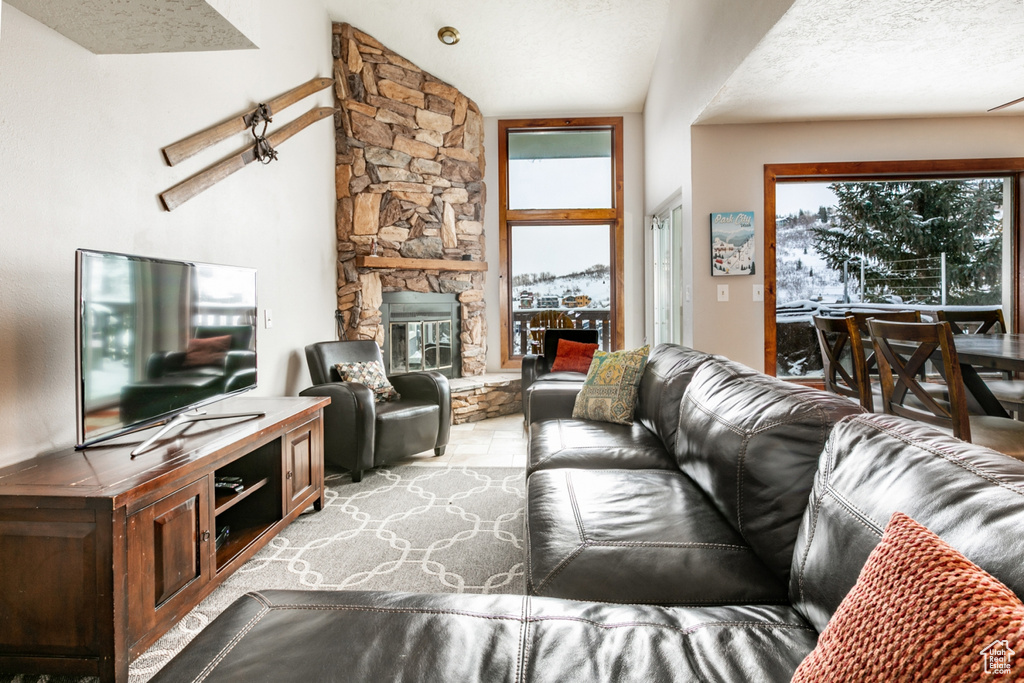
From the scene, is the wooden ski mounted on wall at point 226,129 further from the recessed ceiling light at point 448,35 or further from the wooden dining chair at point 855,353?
the wooden dining chair at point 855,353

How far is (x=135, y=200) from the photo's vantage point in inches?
88.5

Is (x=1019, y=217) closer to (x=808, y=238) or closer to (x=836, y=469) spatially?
(x=808, y=238)

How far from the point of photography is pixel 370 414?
3.21 metres

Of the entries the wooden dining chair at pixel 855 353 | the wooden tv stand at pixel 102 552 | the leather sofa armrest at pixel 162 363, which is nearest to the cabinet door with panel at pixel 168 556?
the wooden tv stand at pixel 102 552

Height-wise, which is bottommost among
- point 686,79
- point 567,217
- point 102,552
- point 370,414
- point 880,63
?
point 102,552

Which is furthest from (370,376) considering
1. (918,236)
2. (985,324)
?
(918,236)

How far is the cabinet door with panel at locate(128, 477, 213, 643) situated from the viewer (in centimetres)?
151

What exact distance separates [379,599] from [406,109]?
4.58 metres

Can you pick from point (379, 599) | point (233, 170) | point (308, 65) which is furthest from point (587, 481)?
point (308, 65)

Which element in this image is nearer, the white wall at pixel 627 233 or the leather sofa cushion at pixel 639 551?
the leather sofa cushion at pixel 639 551

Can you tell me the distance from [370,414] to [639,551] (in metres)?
2.20

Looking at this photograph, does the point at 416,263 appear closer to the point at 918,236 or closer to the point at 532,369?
the point at 532,369

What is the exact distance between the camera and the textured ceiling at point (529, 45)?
416 cm

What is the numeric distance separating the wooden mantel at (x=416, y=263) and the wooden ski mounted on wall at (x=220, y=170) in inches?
45.2
